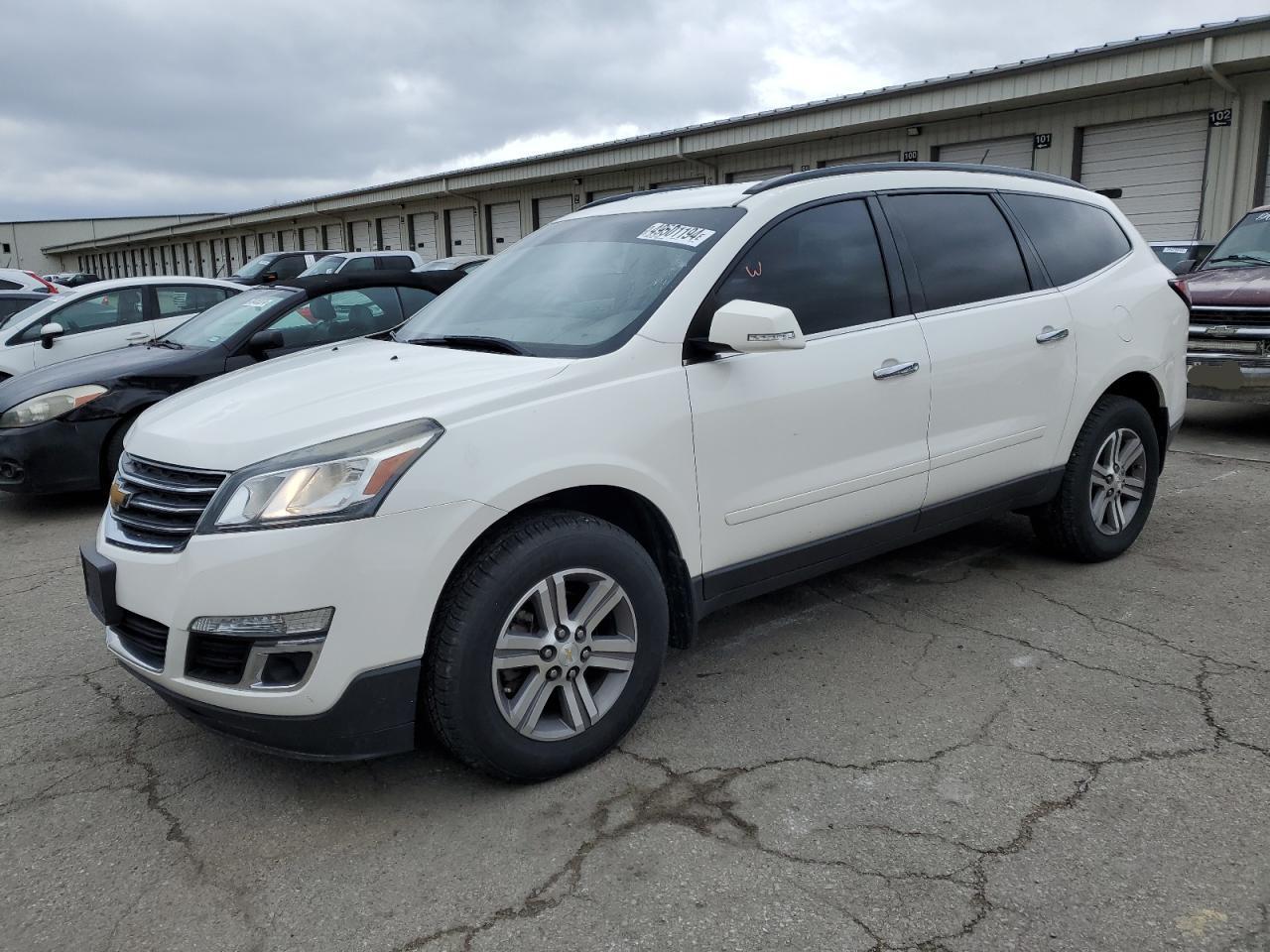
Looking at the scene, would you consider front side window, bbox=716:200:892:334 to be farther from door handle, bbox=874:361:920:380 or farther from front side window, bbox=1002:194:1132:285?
front side window, bbox=1002:194:1132:285

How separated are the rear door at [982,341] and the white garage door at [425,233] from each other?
95.3 feet

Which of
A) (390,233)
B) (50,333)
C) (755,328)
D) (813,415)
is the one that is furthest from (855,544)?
(390,233)

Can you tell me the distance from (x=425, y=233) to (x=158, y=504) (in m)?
30.8

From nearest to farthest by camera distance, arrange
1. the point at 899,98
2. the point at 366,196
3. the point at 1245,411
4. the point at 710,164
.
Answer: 1. the point at 1245,411
2. the point at 899,98
3. the point at 710,164
4. the point at 366,196

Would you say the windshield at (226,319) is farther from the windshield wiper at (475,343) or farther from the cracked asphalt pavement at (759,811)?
the windshield wiper at (475,343)

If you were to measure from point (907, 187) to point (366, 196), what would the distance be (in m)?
31.9

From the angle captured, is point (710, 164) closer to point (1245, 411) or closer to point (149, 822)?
point (1245, 411)

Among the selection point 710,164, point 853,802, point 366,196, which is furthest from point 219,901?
point 366,196

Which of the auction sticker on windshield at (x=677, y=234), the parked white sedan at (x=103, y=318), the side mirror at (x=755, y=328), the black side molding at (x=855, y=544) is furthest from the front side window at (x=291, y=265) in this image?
the side mirror at (x=755, y=328)

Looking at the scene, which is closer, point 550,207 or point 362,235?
point 550,207

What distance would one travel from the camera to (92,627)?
4.46m

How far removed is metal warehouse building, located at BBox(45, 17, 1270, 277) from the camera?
43.8 feet

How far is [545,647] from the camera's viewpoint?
2.86 meters

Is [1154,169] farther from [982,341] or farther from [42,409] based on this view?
[42,409]
